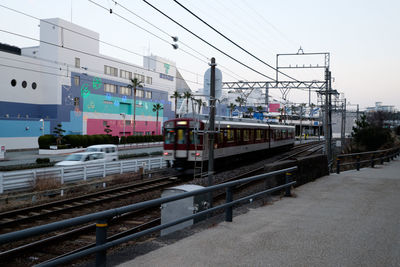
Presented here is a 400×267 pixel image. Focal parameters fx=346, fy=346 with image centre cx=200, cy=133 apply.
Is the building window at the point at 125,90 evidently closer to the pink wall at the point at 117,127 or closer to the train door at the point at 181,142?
the pink wall at the point at 117,127

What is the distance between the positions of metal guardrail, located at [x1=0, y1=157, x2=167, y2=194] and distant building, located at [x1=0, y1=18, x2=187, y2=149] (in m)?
19.9

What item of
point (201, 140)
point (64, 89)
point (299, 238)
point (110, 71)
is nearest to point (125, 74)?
point (110, 71)

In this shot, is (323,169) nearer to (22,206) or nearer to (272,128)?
(22,206)

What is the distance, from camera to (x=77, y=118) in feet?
165

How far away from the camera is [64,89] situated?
1897 inches

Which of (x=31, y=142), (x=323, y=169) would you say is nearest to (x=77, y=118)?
(x=31, y=142)

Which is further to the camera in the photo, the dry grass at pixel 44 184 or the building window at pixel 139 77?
the building window at pixel 139 77

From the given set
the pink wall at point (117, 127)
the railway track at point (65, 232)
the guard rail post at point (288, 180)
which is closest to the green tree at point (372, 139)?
the railway track at point (65, 232)

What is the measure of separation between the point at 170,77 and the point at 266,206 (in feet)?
221

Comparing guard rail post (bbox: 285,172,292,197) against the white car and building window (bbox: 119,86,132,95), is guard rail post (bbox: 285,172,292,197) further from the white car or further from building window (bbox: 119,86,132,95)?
building window (bbox: 119,86,132,95)

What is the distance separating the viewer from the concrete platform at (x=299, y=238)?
4.73 metres

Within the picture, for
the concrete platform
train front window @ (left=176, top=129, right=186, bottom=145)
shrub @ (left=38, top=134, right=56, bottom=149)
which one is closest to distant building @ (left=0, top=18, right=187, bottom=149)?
shrub @ (left=38, top=134, right=56, bottom=149)

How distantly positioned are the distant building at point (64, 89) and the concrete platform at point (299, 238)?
34.0 metres

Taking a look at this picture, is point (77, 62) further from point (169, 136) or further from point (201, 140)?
point (201, 140)
